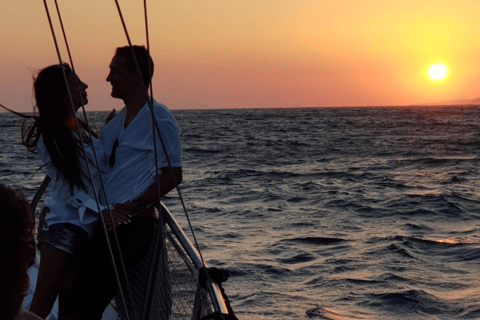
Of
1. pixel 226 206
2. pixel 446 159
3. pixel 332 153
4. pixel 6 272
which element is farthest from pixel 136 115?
pixel 332 153

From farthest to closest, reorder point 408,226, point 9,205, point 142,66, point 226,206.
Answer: point 226,206
point 408,226
point 142,66
point 9,205

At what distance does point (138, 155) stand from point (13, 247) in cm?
142

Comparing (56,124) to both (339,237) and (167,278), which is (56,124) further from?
(339,237)

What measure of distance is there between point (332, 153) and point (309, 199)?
15.9 metres

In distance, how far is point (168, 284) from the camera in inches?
108

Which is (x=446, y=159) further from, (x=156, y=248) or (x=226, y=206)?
(x=156, y=248)

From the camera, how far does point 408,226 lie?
36.6ft

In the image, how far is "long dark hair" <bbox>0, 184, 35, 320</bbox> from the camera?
3.36ft

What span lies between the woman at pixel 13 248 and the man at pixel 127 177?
1257 mm

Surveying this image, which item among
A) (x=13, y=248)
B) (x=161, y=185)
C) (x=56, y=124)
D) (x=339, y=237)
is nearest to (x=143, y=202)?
(x=161, y=185)

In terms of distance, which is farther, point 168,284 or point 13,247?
point 168,284

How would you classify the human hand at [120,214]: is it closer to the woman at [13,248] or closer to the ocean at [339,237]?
the woman at [13,248]

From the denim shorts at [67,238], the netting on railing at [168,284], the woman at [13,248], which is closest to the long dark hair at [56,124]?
the denim shorts at [67,238]

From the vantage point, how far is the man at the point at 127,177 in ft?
7.88
